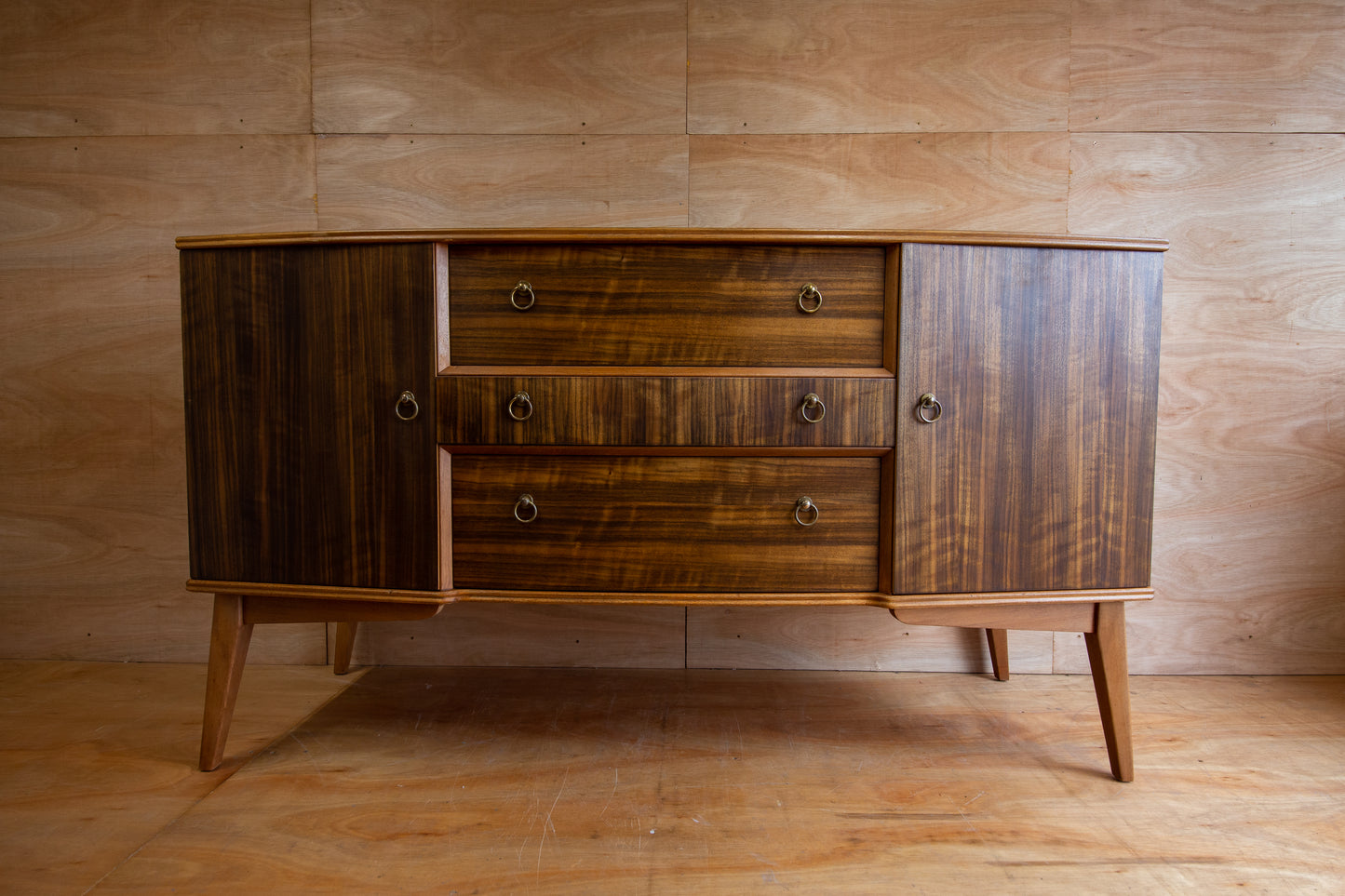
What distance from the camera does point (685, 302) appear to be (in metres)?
1.26

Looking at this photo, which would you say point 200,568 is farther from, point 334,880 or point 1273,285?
point 1273,285

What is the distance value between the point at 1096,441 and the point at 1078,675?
33.4 inches

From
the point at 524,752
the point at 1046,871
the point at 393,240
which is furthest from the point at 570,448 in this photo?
the point at 1046,871

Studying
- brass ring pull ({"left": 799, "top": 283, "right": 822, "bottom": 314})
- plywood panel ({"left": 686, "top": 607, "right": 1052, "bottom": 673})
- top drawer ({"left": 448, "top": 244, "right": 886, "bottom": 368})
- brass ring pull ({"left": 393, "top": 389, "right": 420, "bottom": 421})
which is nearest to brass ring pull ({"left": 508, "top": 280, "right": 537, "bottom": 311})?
top drawer ({"left": 448, "top": 244, "right": 886, "bottom": 368})

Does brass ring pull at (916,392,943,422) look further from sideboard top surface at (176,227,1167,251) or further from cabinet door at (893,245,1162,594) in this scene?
sideboard top surface at (176,227,1167,251)

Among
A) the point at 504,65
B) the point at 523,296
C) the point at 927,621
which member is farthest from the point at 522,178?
the point at 927,621

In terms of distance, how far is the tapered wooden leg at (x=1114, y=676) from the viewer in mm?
1321

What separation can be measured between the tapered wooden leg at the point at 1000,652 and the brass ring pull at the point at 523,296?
1302 mm

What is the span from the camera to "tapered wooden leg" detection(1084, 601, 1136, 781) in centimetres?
132

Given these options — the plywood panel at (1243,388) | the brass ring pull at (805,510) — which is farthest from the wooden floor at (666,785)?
the brass ring pull at (805,510)

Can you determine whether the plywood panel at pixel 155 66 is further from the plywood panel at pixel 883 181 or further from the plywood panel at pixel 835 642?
the plywood panel at pixel 835 642

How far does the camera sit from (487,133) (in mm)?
1810

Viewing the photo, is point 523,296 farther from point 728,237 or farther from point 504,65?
point 504,65

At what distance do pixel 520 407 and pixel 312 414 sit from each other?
363mm
